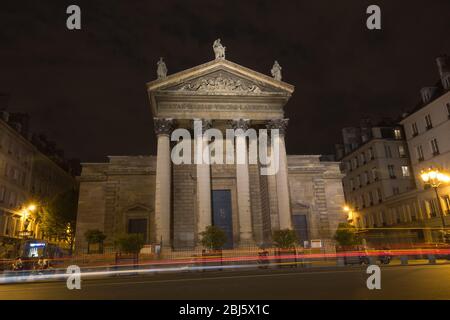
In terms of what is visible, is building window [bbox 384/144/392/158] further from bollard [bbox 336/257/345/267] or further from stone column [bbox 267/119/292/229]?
bollard [bbox 336/257/345/267]

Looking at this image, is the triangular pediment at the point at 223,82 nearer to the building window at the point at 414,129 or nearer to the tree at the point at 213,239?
the tree at the point at 213,239

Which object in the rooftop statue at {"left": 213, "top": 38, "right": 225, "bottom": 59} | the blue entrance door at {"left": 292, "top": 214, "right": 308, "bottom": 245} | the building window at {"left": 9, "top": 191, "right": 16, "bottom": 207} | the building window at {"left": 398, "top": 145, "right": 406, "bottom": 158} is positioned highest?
the rooftop statue at {"left": 213, "top": 38, "right": 225, "bottom": 59}

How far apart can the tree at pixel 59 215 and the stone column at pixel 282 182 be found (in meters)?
28.0

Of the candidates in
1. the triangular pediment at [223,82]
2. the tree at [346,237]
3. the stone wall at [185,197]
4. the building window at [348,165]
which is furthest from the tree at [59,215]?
the building window at [348,165]

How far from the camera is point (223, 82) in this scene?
28453 mm

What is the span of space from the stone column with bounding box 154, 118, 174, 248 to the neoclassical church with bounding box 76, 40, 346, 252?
7 cm

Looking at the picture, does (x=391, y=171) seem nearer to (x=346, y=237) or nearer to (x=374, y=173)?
(x=374, y=173)

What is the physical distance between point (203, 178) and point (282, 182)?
6.21 m

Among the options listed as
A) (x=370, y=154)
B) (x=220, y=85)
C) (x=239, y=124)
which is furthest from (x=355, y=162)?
(x=220, y=85)

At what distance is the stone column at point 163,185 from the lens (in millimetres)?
24984

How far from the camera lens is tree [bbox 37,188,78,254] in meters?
41.5

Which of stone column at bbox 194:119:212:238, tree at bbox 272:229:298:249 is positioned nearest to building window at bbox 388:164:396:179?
tree at bbox 272:229:298:249
